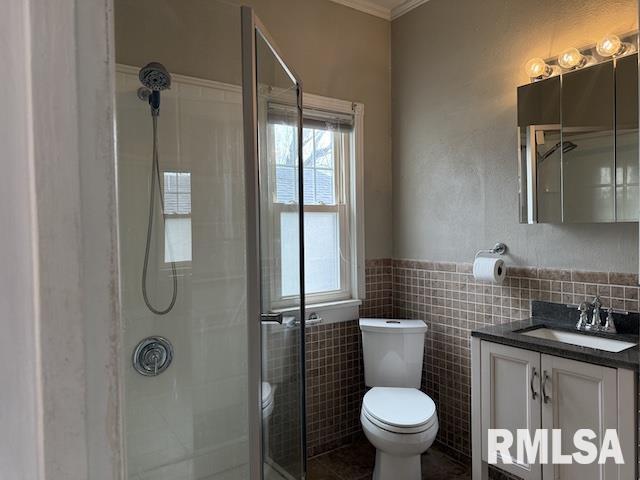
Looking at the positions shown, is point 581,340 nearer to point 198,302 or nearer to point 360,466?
point 360,466

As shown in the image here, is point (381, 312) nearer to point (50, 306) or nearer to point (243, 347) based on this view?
point (243, 347)

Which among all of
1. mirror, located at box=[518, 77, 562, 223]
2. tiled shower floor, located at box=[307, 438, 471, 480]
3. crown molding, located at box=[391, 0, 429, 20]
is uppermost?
crown molding, located at box=[391, 0, 429, 20]

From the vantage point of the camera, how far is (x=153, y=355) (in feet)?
5.05

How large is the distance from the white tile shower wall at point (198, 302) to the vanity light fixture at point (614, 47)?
1.64 meters

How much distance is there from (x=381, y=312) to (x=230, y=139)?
182 centimetres

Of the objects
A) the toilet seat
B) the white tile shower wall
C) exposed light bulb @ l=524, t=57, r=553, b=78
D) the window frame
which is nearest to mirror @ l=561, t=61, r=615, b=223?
exposed light bulb @ l=524, t=57, r=553, b=78

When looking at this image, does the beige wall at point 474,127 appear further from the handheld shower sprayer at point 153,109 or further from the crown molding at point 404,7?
the handheld shower sprayer at point 153,109

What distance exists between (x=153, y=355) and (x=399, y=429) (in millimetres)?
1200

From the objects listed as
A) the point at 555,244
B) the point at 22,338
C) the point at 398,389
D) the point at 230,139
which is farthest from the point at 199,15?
the point at 398,389

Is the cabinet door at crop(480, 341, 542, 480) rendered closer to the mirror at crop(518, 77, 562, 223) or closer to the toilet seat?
the toilet seat

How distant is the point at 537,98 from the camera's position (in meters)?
2.11

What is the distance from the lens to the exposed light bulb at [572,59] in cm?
195

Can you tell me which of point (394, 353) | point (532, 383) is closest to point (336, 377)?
point (394, 353)

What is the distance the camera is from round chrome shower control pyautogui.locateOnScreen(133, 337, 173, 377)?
1476 mm
